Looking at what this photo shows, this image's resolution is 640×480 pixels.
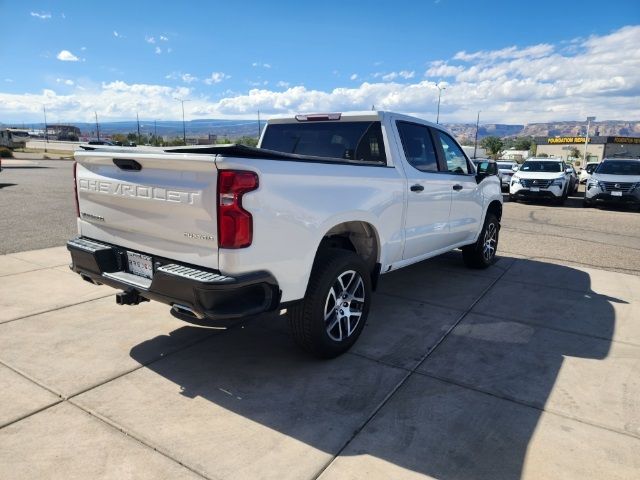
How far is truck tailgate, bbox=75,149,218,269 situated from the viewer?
285 centimetres

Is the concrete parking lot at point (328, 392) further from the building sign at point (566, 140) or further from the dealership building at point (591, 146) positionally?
the building sign at point (566, 140)

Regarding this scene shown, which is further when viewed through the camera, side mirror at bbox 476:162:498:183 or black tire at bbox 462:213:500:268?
black tire at bbox 462:213:500:268

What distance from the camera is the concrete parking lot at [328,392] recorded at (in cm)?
256

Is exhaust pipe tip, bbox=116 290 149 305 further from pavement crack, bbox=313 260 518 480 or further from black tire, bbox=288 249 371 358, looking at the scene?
pavement crack, bbox=313 260 518 480

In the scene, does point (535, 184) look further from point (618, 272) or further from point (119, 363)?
point (119, 363)

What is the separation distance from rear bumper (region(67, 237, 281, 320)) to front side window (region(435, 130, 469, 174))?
3.18 meters

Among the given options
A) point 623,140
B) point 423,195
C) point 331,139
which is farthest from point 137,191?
point 623,140

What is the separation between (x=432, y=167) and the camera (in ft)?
16.5

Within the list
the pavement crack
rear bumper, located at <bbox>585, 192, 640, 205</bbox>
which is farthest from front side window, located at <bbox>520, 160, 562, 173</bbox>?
the pavement crack

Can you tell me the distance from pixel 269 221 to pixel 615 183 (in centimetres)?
1512

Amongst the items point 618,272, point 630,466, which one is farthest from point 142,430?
point 618,272

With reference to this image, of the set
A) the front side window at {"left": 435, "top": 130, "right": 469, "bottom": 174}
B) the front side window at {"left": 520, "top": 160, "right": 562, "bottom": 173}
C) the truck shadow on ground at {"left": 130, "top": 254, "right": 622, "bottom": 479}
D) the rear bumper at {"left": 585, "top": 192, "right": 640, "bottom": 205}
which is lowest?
the truck shadow on ground at {"left": 130, "top": 254, "right": 622, "bottom": 479}

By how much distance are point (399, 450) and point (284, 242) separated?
1399mm

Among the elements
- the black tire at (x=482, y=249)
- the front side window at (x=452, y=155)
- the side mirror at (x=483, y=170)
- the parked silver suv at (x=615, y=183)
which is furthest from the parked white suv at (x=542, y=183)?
the front side window at (x=452, y=155)
